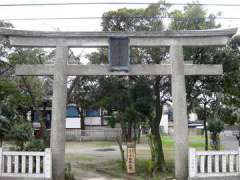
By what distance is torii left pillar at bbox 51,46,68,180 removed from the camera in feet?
37.7

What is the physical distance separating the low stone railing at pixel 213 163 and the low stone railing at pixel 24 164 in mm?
3833

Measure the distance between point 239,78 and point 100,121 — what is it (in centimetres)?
2920

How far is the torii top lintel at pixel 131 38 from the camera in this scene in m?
11.7

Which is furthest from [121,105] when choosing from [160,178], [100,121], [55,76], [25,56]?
[100,121]

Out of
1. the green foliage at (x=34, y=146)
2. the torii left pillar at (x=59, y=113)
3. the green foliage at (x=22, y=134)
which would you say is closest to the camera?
the torii left pillar at (x=59, y=113)

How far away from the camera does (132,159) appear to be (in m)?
15.5

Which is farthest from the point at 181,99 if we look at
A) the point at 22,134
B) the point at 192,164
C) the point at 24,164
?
the point at 22,134

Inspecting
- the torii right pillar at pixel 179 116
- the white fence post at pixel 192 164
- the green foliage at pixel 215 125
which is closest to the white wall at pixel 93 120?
→ the green foliage at pixel 215 125

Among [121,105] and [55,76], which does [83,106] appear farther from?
[55,76]

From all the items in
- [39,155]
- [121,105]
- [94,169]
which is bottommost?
[94,169]

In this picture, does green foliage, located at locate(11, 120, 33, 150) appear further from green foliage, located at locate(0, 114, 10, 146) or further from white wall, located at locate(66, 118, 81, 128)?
white wall, located at locate(66, 118, 81, 128)

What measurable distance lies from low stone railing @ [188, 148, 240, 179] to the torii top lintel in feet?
10.3

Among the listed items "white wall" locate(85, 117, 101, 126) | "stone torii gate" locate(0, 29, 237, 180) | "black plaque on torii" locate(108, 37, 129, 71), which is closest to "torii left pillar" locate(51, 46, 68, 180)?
"stone torii gate" locate(0, 29, 237, 180)

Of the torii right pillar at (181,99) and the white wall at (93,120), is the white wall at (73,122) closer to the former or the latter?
the white wall at (93,120)
